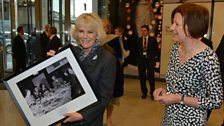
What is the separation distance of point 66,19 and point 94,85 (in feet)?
22.0

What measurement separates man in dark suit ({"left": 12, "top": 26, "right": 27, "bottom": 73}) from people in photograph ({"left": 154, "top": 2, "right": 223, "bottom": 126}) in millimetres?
6462

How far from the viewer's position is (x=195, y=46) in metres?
1.48

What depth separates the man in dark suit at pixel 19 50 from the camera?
24.4 ft

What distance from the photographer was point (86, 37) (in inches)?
66.4

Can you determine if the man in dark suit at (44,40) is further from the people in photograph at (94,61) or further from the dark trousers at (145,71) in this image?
the people in photograph at (94,61)

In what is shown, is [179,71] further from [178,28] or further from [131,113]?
[131,113]

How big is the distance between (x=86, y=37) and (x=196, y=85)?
651 millimetres

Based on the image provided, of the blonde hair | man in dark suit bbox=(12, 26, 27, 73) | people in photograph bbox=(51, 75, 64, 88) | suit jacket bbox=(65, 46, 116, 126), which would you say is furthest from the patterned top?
man in dark suit bbox=(12, 26, 27, 73)

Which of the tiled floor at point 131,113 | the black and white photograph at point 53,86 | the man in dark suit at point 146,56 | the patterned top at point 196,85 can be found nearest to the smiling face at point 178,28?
the patterned top at point 196,85

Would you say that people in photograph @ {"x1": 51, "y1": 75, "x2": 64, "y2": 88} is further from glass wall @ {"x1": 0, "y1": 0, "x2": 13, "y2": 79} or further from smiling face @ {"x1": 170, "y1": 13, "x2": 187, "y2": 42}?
glass wall @ {"x1": 0, "y1": 0, "x2": 13, "y2": 79}

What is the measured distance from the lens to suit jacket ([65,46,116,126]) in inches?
65.0

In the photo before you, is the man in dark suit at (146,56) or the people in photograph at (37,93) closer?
the people in photograph at (37,93)

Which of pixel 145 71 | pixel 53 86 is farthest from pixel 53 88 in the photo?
pixel 145 71

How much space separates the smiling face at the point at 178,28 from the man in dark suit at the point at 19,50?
6.51 meters
